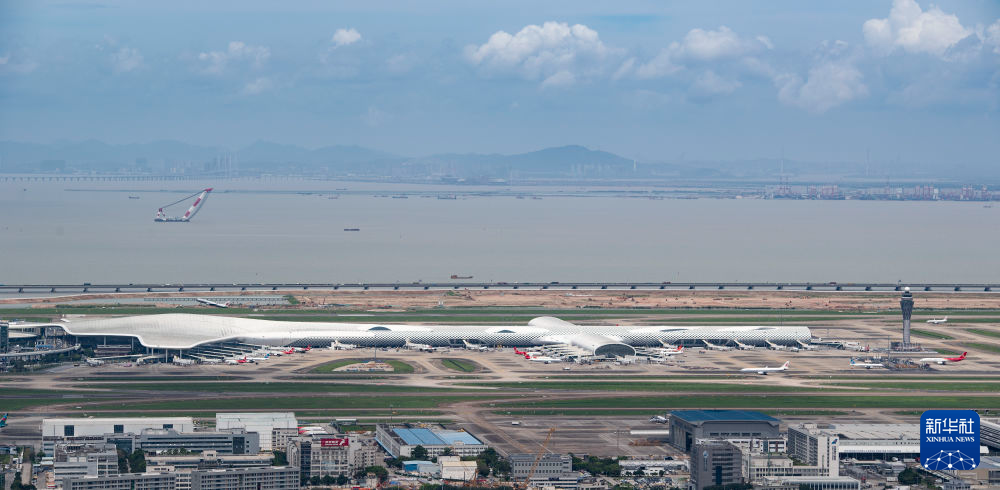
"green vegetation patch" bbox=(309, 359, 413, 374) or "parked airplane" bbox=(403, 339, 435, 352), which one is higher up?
"parked airplane" bbox=(403, 339, 435, 352)

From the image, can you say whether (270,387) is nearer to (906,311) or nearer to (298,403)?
(298,403)

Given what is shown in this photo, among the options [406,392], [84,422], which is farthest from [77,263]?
[84,422]

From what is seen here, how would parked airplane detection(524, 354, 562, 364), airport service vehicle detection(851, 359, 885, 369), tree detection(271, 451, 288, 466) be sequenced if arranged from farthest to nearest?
parked airplane detection(524, 354, 562, 364) → airport service vehicle detection(851, 359, 885, 369) → tree detection(271, 451, 288, 466)

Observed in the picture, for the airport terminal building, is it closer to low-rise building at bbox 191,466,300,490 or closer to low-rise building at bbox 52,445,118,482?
low-rise building at bbox 52,445,118,482

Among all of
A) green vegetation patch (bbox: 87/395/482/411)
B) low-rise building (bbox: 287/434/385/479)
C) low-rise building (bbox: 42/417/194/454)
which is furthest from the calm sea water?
low-rise building (bbox: 287/434/385/479)

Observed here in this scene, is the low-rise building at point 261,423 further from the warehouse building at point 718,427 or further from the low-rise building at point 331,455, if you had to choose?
the warehouse building at point 718,427
